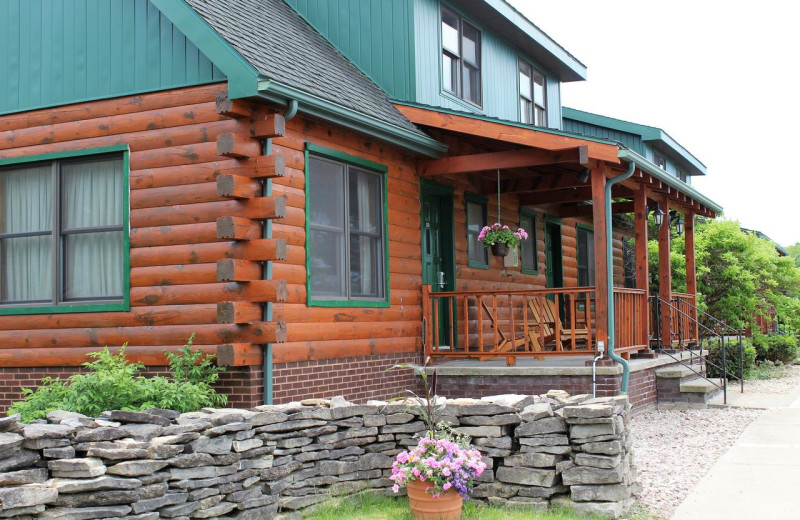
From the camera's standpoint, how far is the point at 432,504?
633 centimetres

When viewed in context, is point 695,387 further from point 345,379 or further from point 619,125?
point 619,125

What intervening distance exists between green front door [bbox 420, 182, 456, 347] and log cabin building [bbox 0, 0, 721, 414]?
3cm

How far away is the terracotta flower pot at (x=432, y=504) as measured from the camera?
633cm

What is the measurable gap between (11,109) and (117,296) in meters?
2.59

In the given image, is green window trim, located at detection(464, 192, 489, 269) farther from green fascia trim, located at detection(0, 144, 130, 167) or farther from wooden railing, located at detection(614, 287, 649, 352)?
green fascia trim, located at detection(0, 144, 130, 167)

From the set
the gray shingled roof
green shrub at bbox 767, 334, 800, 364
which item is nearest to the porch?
the gray shingled roof

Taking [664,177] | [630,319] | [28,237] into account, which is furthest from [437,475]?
[664,177]

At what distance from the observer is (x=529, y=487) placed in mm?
6758

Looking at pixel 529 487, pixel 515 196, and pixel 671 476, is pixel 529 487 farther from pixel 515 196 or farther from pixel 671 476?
pixel 515 196

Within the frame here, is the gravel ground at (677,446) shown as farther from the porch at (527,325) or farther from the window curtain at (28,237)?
the window curtain at (28,237)

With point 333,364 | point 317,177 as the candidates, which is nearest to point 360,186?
point 317,177

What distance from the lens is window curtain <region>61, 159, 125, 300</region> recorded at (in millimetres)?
8961

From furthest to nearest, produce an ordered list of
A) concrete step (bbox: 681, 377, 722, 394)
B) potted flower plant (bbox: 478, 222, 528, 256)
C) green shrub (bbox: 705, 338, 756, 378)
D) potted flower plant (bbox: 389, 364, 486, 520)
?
green shrub (bbox: 705, 338, 756, 378)
concrete step (bbox: 681, 377, 722, 394)
potted flower plant (bbox: 478, 222, 528, 256)
potted flower plant (bbox: 389, 364, 486, 520)

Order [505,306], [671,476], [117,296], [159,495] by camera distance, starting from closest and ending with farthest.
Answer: [159,495] → [671,476] → [117,296] → [505,306]
